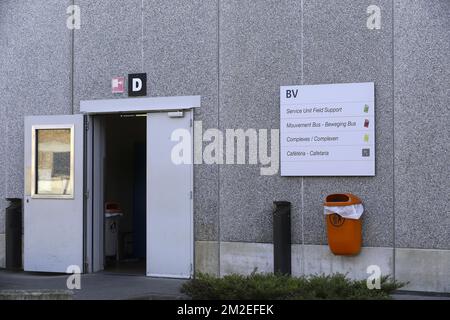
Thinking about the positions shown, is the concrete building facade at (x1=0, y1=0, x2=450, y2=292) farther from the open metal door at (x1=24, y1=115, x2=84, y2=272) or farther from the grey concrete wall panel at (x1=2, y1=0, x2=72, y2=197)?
the open metal door at (x1=24, y1=115, x2=84, y2=272)

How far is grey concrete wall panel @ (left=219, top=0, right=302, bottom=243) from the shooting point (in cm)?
998

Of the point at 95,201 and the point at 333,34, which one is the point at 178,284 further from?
the point at 333,34

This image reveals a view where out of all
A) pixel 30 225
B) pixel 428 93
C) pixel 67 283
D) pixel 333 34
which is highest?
pixel 333 34

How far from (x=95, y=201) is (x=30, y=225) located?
1072 millimetres

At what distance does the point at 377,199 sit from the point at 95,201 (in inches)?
170

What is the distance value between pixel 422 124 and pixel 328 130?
1.20 meters

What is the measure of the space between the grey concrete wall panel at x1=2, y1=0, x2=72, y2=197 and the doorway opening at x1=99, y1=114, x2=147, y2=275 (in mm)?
1051

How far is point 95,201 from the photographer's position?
11.2 m

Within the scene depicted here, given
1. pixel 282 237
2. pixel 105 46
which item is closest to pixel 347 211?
pixel 282 237

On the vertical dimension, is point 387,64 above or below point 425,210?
above
